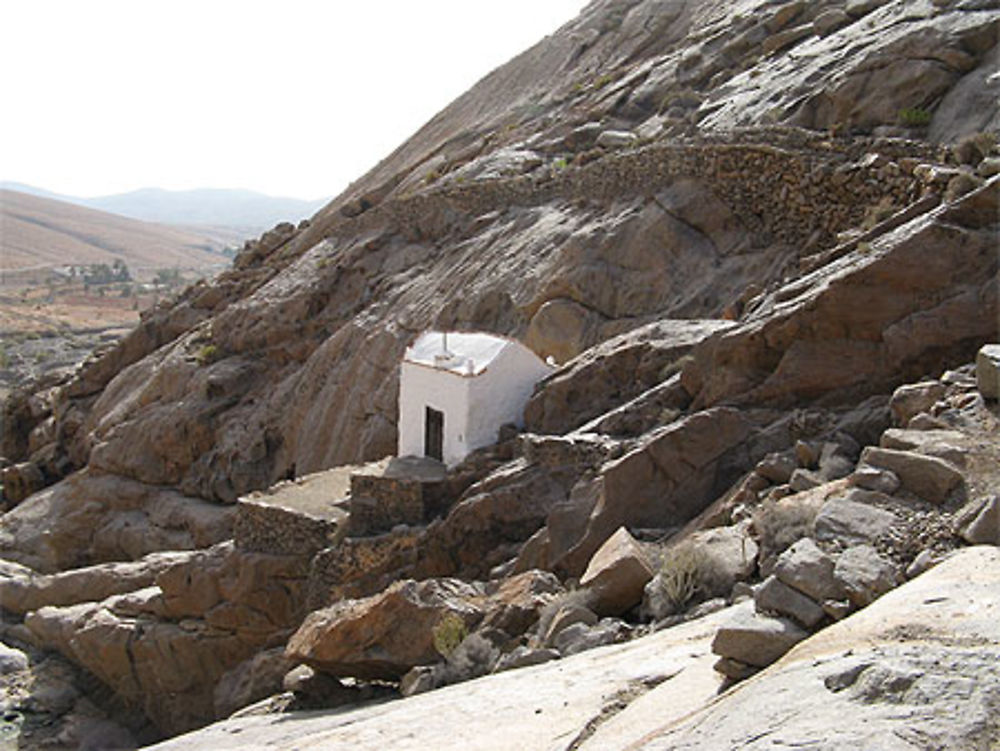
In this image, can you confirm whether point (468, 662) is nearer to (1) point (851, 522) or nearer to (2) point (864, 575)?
(1) point (851, 522)

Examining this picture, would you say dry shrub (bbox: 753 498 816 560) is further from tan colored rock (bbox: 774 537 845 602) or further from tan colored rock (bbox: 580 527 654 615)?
tan colored rock (bbox: 774 537 845 602)

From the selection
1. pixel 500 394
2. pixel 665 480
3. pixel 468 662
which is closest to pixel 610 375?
pixel 500 394

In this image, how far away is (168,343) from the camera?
3559 centimetres

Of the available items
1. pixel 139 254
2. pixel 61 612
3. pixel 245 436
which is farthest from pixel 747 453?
pixel 139 254

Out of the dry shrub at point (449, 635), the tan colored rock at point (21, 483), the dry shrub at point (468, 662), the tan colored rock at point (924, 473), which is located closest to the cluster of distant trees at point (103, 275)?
the tan colored rock at point (21, 483)

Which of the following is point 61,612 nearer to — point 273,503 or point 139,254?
point 273,503

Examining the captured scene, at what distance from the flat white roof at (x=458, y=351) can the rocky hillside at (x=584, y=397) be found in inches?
46.8

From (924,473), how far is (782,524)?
117cm

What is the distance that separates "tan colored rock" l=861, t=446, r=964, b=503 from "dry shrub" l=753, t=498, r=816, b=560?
0.71m

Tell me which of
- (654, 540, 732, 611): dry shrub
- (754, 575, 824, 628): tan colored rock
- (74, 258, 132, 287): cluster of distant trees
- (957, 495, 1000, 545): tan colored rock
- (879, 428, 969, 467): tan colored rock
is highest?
(879, 428, 969, 467): tan colored rock

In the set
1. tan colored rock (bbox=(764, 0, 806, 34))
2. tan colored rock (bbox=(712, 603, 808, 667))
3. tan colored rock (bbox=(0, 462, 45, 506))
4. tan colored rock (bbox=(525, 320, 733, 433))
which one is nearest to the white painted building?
tan colored rock (bbox=(525, 320, 733, 433))

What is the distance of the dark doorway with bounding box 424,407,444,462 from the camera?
1818 centimetres

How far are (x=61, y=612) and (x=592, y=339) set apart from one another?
12.0m

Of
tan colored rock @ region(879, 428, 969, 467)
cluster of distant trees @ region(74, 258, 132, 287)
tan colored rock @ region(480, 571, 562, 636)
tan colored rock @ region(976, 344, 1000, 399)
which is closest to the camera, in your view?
tan colored rock @ region(879, 428, 969, 467)
